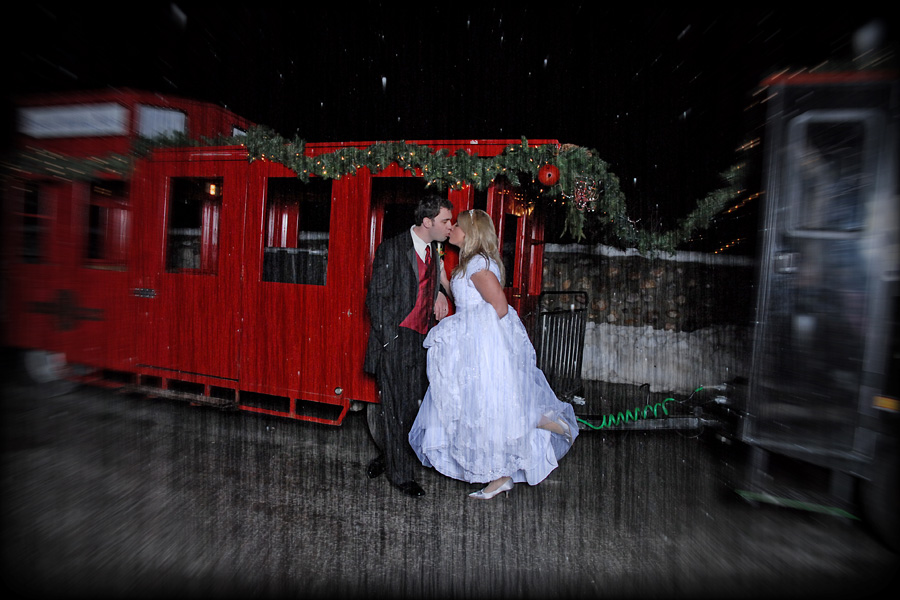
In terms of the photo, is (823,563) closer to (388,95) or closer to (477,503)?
(477,503)

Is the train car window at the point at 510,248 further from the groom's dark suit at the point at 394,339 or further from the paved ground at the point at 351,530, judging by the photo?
the paved ground at the point at 351,530

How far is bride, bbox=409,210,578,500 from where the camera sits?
2854 mm

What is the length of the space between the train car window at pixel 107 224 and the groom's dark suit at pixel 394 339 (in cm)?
160

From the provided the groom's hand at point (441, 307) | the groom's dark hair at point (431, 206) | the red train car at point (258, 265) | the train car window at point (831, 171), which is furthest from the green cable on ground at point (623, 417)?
the groom's dark hair at point (431, 206)

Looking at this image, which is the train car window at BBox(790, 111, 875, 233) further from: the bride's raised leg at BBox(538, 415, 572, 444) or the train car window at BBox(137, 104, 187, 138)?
the train car window at BBox(137, 104, 187, 138)

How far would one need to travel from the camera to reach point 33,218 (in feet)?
6.24

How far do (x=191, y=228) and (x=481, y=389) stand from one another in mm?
3895

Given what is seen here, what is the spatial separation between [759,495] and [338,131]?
310 inches

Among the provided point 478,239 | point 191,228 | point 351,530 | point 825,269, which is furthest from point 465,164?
point 191,228

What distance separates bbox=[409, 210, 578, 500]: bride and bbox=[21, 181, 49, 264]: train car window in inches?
87.1

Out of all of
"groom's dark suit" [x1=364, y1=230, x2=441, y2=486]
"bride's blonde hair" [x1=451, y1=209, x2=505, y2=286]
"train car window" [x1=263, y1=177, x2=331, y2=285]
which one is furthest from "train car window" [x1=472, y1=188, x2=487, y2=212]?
"train car window" [x1=263, y1=177, x2=331, y2=285]

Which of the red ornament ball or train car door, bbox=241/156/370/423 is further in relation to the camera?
train car door, bbox=241/156/370/423

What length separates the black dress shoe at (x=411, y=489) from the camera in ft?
9.52

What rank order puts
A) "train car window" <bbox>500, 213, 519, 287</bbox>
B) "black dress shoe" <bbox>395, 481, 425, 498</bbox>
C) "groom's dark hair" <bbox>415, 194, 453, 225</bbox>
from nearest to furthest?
1. "black dress shoe" <bbox>395, 481, 425, 498</bbox>
2. "groom's dark hair" <bbox>415, 194, 453, 225</bbox>
3. "train car window" <bbox>500, 213, 519, 287</bbox>
